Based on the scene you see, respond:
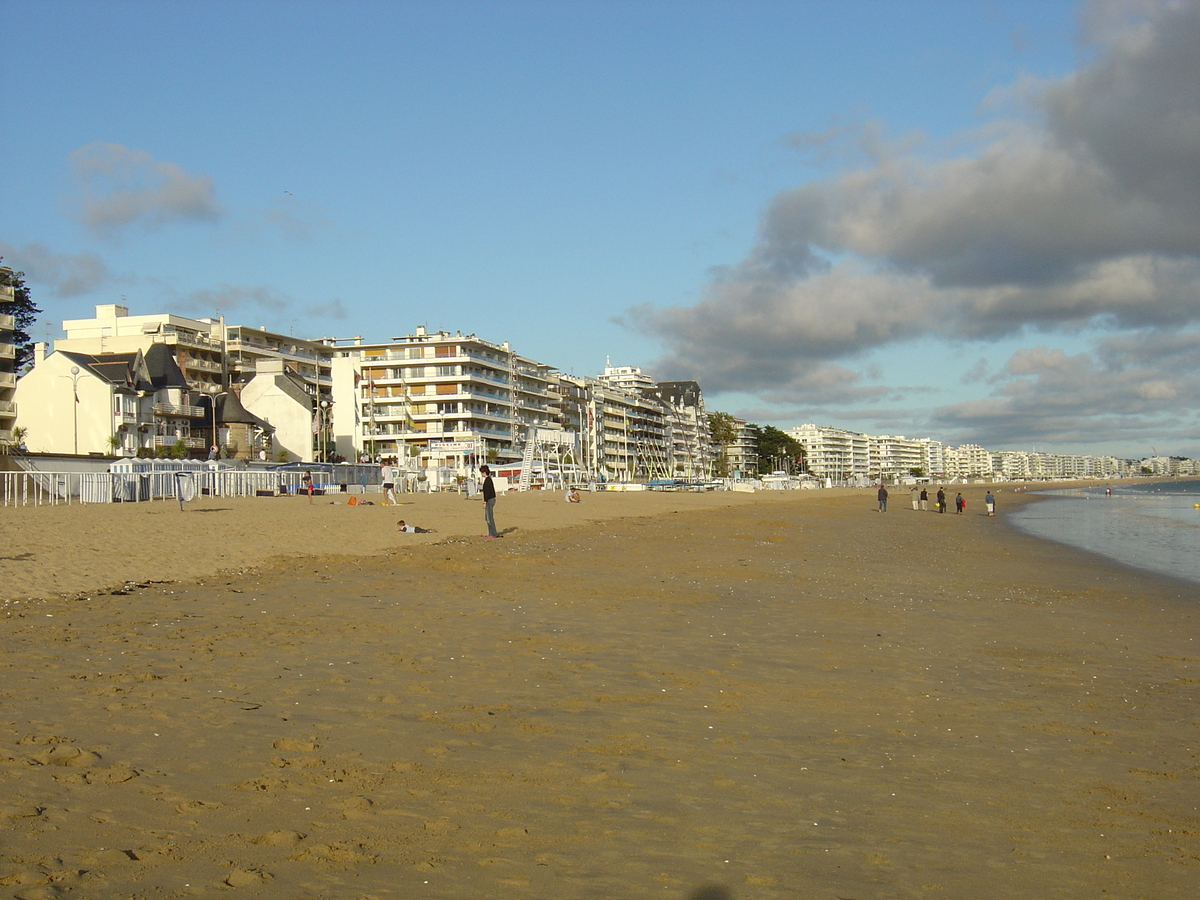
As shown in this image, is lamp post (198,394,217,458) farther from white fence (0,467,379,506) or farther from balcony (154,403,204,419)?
white fence (0,467,379,506)

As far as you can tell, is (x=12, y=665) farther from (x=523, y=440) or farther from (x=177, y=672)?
(x=523, y=440)

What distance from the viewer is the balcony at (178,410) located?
85938mm

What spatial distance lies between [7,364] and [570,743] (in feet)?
279

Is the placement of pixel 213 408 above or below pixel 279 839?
above

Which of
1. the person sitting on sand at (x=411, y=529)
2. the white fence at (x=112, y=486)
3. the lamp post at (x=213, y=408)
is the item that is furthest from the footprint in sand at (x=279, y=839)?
the lamp post at (x=213, y=408)

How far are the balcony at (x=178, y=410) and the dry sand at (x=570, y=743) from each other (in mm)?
77345

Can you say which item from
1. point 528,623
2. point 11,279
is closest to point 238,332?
point 11,279

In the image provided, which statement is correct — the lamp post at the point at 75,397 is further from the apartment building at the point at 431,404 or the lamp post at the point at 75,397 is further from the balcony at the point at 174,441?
the apartment building at the point at 431,404

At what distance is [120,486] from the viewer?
42.1m

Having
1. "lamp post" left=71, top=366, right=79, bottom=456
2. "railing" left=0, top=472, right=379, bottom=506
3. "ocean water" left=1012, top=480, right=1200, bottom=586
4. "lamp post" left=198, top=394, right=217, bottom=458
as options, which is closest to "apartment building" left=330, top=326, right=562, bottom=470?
"lamp post" left=198, top=394, right=217, bottom=458

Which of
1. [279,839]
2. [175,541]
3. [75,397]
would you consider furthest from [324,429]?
[279,839]

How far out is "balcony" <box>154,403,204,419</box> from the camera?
8594cm

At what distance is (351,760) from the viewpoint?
19.5 ft

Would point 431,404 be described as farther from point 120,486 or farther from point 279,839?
point 279,839
